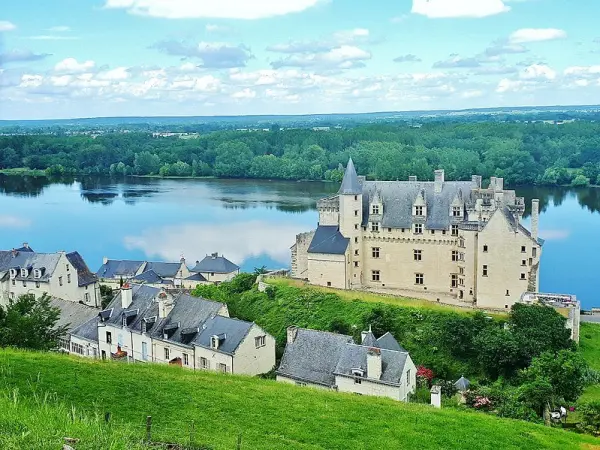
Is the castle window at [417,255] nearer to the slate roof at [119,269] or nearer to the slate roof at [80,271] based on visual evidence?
the slate roof at [80,271]

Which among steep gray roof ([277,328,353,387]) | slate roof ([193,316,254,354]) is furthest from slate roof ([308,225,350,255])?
steep gray roof ([277,328,353,387])

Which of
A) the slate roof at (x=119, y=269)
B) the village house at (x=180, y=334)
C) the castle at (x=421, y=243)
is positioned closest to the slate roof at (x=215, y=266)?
the slate roof at (x=119, y=269)

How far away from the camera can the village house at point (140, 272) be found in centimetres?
4869

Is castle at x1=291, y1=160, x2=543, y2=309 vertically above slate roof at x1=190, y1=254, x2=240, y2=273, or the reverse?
castle at x1=291, y1=160, x2=543, y2=309

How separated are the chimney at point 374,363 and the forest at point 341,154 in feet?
245

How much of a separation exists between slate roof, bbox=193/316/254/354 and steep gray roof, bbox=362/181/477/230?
12.6 meters

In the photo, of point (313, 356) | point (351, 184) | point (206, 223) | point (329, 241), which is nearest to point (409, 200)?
point (351, 184)

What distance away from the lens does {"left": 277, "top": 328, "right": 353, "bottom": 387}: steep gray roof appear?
25.9 meters

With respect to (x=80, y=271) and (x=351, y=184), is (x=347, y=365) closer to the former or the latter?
(x=351, y=184)

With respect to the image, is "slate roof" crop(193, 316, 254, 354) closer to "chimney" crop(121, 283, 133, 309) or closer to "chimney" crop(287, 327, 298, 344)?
"chimney" crop(287, 327, 298, 344)

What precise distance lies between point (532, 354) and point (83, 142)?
140580 millimetres

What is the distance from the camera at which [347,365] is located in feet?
83.1

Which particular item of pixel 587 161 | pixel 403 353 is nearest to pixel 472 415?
pixel 403 353

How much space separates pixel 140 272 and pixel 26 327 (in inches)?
961
